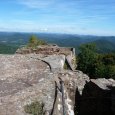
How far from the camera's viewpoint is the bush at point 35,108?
10.2m

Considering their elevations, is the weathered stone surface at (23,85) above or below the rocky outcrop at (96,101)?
above

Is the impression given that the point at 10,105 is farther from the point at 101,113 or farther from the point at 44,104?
the point at 101,113

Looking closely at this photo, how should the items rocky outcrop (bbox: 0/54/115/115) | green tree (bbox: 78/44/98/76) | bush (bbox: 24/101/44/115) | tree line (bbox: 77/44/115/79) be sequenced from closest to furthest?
bush (bbox: 24/101/44/115) < rocky outcrop (bbox: 0/54/115/115) < tree line (bbox: 77/44/115/79) < green tree (bbox: 78/44/98/76)

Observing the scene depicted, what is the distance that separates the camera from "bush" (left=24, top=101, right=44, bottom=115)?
10.2m

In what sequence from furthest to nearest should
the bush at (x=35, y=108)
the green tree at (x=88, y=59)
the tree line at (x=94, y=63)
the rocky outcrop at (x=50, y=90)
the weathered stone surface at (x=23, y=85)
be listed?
the green tree at (x=88, y=59)
the tree line at (x=94, y=63)
the weathered stone surface at (x=23, y=85)
the rocky outcrop at (x=50, y=90)
the bush at (x=35, y=108)

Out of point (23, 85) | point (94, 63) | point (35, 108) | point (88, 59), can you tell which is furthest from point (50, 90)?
point (88, 59)

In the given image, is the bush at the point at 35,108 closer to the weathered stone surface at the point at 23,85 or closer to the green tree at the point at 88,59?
the weathered stone surface at the point at 23,85

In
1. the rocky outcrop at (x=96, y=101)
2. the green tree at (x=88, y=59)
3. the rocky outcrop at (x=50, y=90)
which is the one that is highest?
the rocky outcrop at (x=50, y=90)

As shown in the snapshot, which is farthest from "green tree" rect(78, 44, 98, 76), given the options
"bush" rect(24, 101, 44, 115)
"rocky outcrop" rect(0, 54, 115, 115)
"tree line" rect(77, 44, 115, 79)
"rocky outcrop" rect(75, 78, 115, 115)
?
"bush" rect(24, 101, 44, 115)

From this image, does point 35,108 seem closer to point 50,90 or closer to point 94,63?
point 50,90

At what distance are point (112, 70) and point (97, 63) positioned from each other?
276 inches

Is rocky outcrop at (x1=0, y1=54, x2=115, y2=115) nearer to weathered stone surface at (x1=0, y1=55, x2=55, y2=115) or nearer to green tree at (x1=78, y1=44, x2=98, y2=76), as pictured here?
weathered stone surface at (x1=0, y1=55, x2=55, y2=115)

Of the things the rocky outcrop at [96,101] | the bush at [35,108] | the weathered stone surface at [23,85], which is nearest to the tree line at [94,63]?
the weathered stone surface at [23,85]

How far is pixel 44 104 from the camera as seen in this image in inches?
422
